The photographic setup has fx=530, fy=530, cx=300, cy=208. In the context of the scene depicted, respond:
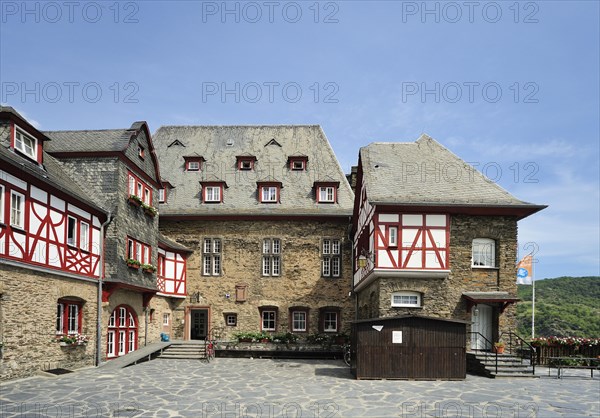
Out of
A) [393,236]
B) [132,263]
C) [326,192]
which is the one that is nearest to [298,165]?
[326,192]

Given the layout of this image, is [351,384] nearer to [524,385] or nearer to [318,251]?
[524,385]

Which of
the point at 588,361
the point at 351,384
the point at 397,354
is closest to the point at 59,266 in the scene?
the point at 351,384

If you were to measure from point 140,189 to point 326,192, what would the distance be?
986 cm

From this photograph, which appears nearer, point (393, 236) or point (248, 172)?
point (393, 236)

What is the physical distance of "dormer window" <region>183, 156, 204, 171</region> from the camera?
29641 mm

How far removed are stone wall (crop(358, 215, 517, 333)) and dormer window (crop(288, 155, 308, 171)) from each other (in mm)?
10721

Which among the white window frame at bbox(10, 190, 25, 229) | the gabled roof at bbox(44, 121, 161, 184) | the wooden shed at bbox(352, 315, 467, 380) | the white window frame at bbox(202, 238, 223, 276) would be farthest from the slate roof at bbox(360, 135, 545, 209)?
the white window frame at bbox(10, 190, 25, 229)

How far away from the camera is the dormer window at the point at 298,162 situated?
2950 centimetres

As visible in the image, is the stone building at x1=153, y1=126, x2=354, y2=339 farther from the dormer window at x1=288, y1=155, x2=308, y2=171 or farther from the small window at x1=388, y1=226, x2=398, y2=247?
the small window at x1=388, y1=226, x2=398, y2=247

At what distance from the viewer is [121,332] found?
21.0 m

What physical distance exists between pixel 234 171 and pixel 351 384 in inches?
647

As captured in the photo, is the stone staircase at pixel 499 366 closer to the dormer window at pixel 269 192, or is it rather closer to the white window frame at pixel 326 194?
A: the white window frame at pixel 326 194

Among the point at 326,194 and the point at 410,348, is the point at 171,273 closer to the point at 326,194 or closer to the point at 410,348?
the point at 326,194

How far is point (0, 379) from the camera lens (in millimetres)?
13898
